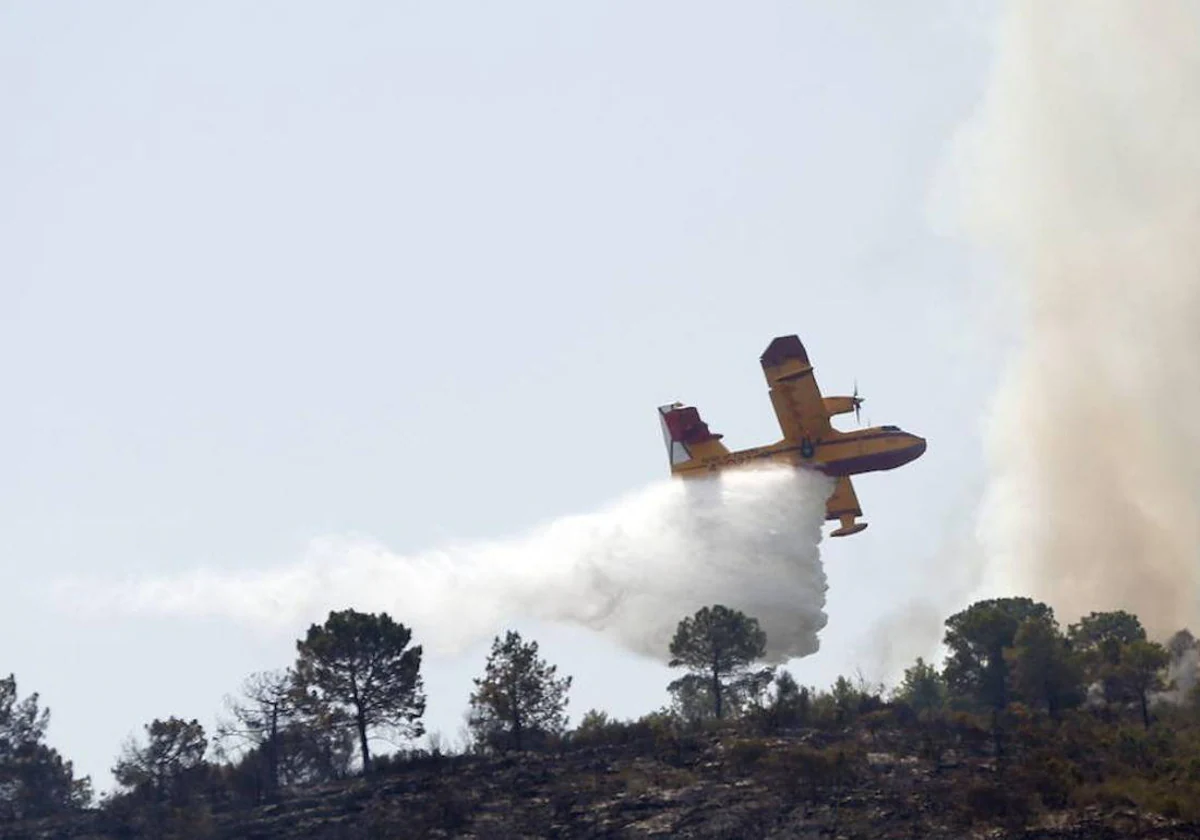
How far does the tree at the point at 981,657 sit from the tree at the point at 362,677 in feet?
94.4

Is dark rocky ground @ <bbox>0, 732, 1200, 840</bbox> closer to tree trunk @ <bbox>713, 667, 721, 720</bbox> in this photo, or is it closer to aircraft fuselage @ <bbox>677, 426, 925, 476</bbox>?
tree trunk @ <bbox>713, 667, 721, 720</bbox>

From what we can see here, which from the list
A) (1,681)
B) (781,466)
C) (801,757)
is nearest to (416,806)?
(801,757)

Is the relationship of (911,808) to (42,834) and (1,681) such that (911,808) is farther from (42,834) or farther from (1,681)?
(1,681)

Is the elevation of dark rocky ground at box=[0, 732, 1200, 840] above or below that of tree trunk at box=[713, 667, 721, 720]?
below

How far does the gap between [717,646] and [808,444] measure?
44.7 ft

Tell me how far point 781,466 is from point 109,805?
38344mm

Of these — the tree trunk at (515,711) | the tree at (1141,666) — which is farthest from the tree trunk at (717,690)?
the tree at (1141,666)

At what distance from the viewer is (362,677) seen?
8938cm

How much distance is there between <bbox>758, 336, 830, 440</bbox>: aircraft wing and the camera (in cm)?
10219

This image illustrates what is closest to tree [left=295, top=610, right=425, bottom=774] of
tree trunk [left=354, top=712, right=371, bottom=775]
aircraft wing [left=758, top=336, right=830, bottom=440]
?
tree trunk [left=354, top=712, right=371, bottom=775]

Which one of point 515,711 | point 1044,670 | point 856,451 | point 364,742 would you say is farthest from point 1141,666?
point 364,742

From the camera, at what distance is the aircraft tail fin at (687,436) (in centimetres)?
10738

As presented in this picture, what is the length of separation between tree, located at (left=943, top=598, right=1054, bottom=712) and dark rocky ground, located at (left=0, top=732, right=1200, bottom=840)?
1523cm

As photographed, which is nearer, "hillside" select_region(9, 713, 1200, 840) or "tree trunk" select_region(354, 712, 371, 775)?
"hillside" select_region(9, 713, 1200, 840)
